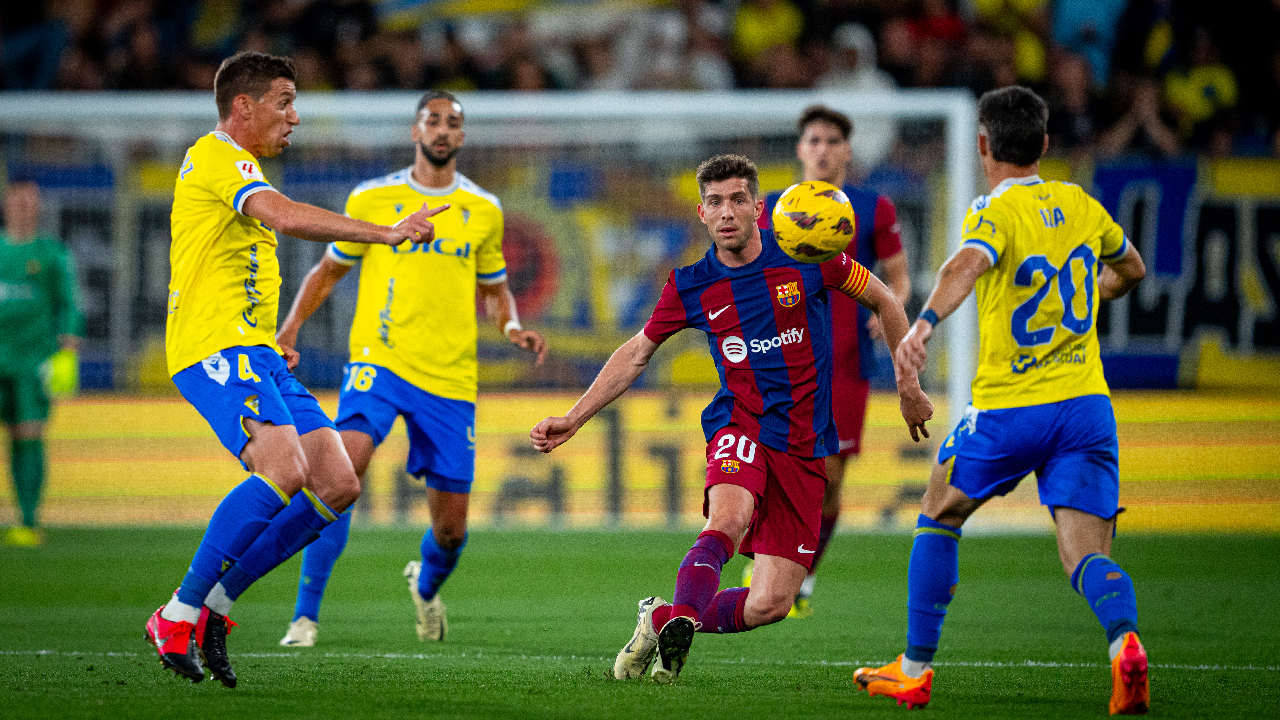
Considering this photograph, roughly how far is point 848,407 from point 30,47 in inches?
485

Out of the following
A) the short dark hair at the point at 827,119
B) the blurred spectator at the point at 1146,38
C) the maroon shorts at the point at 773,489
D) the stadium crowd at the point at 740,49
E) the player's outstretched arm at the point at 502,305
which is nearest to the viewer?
the maroon shorts at the point at 773,489

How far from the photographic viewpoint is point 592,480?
11.9 meters

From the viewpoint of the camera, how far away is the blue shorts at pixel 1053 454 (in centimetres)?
466

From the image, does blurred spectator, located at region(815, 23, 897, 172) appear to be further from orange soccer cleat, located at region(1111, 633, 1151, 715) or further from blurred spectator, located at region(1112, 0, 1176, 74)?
orange soccer cleat, located at region(1111, 633, 1151, 715)

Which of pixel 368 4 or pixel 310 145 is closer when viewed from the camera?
pixel 310 145

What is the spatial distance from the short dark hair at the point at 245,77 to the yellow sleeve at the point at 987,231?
8.40 ft

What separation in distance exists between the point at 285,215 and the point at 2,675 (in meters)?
2.07

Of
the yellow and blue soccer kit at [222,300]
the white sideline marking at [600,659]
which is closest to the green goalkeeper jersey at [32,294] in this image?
the white sideline marking at [600,659]

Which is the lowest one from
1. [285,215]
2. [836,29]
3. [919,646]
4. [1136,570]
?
[1136,570]

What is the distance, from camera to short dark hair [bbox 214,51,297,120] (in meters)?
5.21

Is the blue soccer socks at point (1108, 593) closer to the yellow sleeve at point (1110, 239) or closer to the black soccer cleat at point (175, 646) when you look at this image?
the yellow sleeve at point (1110, 239)

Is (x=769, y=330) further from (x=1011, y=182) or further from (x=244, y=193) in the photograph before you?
(x=244, y=193)

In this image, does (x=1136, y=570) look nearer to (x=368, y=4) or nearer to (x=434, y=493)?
(x=434, y=493)

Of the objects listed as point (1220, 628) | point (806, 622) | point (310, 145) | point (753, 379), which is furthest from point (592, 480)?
point (753, 379)
